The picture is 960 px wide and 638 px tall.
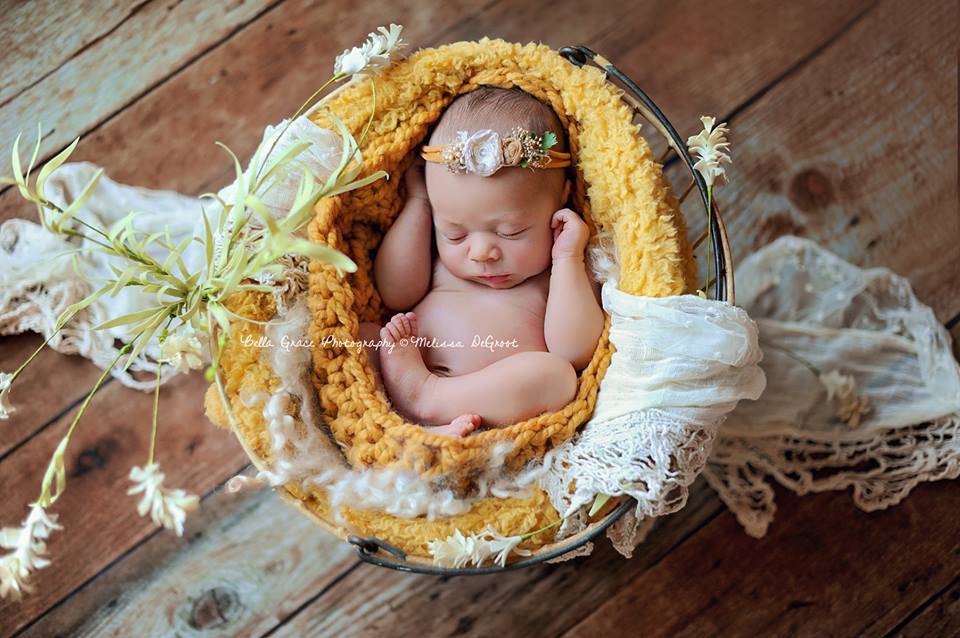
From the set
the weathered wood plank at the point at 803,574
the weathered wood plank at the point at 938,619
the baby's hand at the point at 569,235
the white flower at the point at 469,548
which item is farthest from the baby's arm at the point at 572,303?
the weathered wood plank at the point at 938,619

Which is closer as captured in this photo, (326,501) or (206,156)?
(326,501)

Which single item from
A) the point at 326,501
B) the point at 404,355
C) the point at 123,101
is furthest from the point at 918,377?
the point at 123,101

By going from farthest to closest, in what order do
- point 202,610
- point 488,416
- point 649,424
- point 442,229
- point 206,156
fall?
1. point 206,156
2. point 202,610
3. point 442,229
4. point 488,416
5. point 649,424

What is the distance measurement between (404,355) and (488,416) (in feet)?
0.52

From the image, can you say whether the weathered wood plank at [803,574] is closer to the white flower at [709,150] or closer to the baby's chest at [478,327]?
the baby's chest at [478,327]

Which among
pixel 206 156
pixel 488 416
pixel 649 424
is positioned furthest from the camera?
pixel 206 156

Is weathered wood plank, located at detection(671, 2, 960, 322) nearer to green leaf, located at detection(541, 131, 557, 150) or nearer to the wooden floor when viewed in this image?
the wooden floor

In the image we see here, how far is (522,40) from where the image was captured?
1521 millimetres

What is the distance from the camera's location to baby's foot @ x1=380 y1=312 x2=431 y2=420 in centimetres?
115

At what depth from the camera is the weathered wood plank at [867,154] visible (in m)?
1.47

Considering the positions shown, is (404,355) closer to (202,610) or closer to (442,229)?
(442,229)

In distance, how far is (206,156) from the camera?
4.82ft

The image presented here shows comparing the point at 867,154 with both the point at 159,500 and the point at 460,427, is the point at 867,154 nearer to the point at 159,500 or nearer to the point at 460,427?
the point at 460,427

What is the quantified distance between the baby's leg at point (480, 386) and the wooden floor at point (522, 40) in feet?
1.22
